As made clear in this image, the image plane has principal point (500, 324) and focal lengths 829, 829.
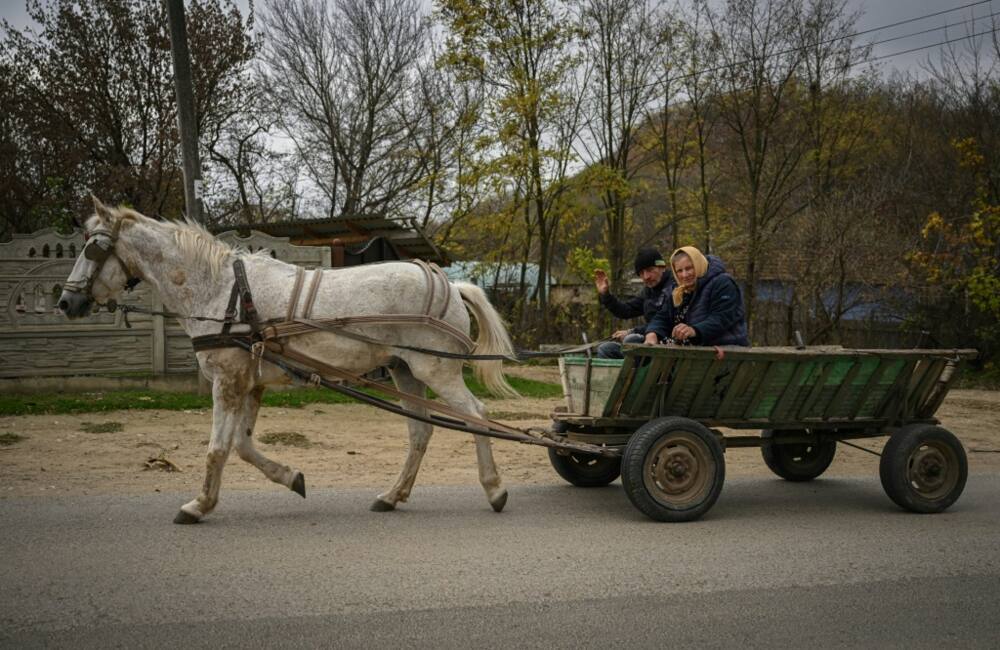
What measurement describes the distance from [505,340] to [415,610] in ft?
9.02

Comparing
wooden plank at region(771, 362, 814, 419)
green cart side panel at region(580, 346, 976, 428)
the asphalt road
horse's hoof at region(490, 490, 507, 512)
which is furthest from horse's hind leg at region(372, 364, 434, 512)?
wooden plank at region(771, 362, 814, 419)

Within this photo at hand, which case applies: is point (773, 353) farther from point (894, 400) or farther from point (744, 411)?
point (894, 400)

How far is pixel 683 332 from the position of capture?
5883 mm

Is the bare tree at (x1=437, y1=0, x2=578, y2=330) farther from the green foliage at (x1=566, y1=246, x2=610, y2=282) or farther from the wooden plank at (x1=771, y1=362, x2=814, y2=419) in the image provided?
the wooden plank at (x1=771, y1=362, x2=814, y2=419)

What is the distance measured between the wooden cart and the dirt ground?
155 centimetres

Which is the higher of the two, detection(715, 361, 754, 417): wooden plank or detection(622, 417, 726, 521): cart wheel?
detection(715, 361, 754, 417): wooden plank

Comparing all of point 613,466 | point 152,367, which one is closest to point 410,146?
point 152,367

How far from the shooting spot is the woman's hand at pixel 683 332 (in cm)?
586

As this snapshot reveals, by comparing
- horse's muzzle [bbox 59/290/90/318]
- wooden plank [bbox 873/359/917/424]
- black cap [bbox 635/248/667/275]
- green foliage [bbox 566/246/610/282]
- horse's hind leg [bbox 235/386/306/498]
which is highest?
green foliage [bbox 566/246/610/282]

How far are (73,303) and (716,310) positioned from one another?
14.6 feet

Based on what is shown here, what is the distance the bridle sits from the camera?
5496mm

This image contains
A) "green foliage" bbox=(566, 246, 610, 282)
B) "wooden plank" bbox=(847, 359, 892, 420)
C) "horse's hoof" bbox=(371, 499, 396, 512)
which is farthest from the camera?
"green foliage" bbox=(566, 246, 610, 282)

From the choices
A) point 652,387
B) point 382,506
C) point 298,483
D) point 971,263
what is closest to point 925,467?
point 652,387

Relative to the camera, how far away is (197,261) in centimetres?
562
